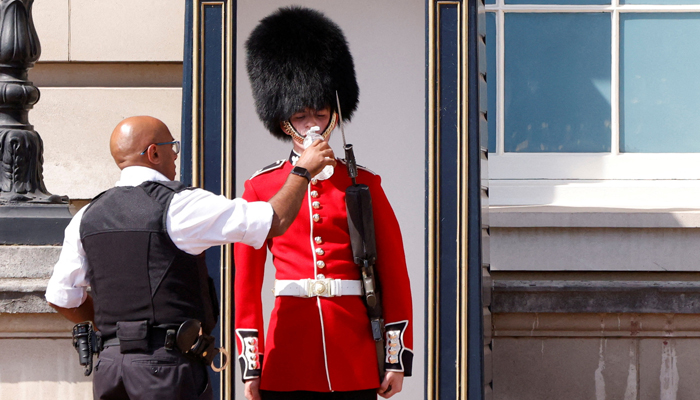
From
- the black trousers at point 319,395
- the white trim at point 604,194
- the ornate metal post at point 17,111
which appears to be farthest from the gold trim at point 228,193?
the white trim at point 604,194

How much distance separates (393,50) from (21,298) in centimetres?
174

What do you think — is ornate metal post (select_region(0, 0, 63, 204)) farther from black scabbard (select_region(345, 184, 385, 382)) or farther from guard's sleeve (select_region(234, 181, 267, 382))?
black scabbard (select_region(345, 184, 385, 382))

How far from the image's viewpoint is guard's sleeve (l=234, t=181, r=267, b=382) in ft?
8.18

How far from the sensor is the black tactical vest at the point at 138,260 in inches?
86.8

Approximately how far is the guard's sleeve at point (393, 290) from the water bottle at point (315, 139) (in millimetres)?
154

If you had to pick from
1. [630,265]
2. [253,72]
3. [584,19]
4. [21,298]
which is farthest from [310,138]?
[584,19]

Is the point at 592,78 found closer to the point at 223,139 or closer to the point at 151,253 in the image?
the point at 223,139

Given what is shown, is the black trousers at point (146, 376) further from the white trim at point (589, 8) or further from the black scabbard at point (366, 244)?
the white trim at point (589, 8)

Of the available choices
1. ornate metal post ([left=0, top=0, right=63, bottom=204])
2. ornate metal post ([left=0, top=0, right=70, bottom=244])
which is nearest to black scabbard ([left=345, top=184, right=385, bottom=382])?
ornate metal post ([left=0, top=0, right=70, bottom=244])

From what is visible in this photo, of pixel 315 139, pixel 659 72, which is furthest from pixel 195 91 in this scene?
pixel 659 72

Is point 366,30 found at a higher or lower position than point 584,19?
lower

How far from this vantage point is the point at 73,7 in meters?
4.50

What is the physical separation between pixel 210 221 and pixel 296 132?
22.7 inches

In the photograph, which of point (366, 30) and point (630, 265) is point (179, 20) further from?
point (630, 265)
